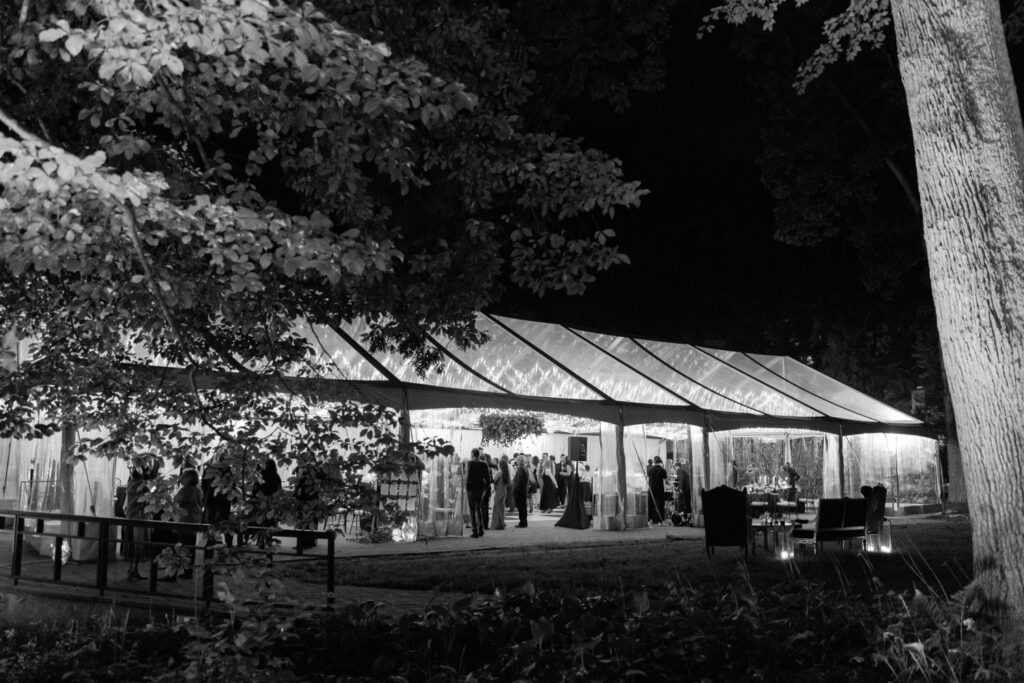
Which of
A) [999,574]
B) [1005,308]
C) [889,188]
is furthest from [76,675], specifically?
[889,188]

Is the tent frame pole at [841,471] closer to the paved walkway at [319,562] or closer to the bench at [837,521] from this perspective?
the paved walkway at [319,562]

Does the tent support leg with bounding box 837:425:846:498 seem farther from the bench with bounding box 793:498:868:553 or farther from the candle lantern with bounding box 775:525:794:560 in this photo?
the bench with bounding box 793:498:868:553

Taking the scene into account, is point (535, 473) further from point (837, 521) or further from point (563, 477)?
point (837, 521)

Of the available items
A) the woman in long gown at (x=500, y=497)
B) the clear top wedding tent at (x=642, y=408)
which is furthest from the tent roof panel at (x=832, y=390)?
the woman in long gown at (x=500, y=497)

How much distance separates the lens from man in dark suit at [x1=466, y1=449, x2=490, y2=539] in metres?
16.4

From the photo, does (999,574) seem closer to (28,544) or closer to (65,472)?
(65,472)

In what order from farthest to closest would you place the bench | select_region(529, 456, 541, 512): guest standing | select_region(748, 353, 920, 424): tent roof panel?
select_region(529, 456, 541, 512): guest standing < select_region(748, 353, 920, 424): tent roof panel < the bench

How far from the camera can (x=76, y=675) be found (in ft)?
15.3

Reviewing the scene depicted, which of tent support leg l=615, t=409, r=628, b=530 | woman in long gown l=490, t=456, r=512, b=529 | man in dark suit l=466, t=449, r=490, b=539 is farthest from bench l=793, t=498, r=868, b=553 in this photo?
A: woman in long gown l=490, t=456, r=512, b=529

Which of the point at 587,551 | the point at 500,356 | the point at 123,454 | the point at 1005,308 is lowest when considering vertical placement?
the point at 587,551

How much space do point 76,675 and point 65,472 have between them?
28.7 feet

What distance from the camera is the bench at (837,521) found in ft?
39.5

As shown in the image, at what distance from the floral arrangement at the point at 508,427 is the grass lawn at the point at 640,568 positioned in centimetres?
679

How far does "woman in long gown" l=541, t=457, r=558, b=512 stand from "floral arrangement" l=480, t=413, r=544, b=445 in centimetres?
135
